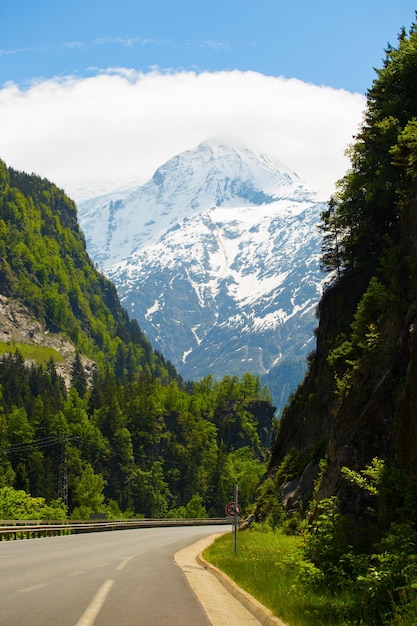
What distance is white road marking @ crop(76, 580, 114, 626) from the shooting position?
43.2ft

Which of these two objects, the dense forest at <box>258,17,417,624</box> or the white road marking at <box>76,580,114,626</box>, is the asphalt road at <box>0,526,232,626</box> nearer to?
the white road marking at <box>76,580,114,626</box>

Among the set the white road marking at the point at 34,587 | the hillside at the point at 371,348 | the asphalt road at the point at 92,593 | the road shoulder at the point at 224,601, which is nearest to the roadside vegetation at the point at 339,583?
the road shoulder at the point at 224,601

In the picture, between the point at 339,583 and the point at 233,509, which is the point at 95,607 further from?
the point at 233,509

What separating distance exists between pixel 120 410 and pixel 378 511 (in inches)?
6140

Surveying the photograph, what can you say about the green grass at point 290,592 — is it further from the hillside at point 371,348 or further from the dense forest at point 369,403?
the hillside at point 371,348

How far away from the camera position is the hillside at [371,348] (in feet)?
58.2

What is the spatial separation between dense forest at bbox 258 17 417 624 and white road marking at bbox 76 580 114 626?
13.3 feet

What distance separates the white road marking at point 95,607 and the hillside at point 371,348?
537 cm

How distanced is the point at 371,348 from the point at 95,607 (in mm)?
16623

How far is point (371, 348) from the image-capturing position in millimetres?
29219

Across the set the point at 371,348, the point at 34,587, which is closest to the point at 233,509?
the point at 371,348

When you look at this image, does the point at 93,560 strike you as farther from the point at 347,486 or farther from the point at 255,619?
the point at 255,619

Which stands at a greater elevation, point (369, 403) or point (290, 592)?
point (369, 403)

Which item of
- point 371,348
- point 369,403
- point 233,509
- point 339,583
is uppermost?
point 371,348
